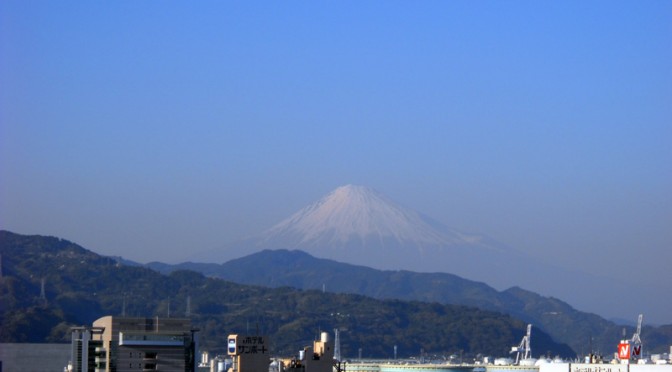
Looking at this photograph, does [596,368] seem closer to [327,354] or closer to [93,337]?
[327,354]

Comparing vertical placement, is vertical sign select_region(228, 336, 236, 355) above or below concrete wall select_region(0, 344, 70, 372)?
above

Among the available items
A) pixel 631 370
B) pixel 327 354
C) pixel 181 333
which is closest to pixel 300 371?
pixel 327 354

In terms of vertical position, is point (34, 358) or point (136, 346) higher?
point (136, 346)

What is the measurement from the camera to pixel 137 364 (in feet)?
275

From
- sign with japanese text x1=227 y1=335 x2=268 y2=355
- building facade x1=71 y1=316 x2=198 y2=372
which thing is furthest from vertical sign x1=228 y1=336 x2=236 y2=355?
building facade x1=71 y1=316 x2=198 y2=372

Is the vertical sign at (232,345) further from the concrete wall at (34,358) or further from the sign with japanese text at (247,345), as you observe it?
the concrete wall at (34,358)

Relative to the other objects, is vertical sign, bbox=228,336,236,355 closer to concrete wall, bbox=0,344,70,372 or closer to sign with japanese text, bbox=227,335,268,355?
sign with japanese text, bbox=227,335,268,355

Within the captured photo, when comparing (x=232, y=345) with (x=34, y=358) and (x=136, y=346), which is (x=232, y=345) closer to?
(x=136, y=346)

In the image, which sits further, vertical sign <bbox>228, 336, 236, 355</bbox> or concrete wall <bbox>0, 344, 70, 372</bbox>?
concrete wall <bbox>0, 344, 70, 372</bbox>

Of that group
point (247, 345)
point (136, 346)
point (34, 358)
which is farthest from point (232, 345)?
point (34, 358)

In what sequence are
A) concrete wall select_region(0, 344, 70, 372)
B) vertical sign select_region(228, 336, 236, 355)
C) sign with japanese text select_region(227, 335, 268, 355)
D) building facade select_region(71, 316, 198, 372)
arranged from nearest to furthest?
building facade select_region(71, 316, 198, 372), sign with japanese text select_region(227, 335, 268, 355), vertical sign select_region(228, 336, 236, 355), concrete wall select_region(0, 344, 70, 372)

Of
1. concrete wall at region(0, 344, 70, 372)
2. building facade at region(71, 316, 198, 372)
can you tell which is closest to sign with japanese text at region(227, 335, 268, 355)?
building facade at region(71, 316, 198, 372)

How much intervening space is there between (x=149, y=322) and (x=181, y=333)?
1.85 m

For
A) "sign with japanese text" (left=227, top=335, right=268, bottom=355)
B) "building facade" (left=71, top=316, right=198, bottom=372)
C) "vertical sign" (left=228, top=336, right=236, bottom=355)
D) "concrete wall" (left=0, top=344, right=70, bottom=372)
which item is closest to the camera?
"building facade" (left=71, top=316, right=198, bottom=372)
